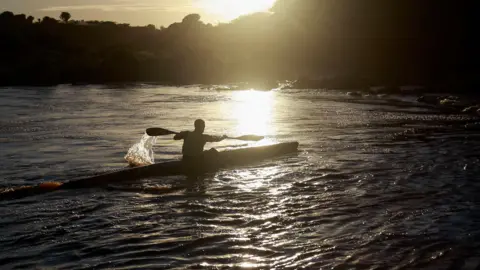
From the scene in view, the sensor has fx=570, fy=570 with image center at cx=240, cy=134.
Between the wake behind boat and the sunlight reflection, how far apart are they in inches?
262

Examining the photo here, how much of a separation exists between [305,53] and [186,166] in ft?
243

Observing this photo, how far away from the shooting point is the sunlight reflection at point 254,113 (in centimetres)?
2705

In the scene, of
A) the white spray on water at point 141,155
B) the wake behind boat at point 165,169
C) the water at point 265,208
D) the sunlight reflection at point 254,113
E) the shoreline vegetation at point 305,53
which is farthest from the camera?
the shoreline vegetation at point 305,53

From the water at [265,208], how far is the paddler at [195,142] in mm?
958

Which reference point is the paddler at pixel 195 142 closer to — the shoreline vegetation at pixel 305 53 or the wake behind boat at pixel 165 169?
the wake behind boat at pixel 165 169

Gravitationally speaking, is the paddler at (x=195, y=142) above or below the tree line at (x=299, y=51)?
below

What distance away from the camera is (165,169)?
15.7 m

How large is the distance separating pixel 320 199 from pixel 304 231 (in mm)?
2592

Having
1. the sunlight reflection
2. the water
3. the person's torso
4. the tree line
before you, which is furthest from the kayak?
the tree line

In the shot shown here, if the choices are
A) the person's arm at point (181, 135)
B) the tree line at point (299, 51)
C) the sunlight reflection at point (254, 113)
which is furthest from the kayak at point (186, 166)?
the tree line at point (299, 51)

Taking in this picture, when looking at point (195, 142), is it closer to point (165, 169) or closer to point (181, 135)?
point (181, 135)

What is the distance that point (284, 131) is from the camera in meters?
26.2

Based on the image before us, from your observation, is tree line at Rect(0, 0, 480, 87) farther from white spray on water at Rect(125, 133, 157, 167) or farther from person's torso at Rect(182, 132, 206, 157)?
person's torso at Rect(182, 132, 206, 157)

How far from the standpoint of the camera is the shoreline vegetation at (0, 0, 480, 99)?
67.4 m
